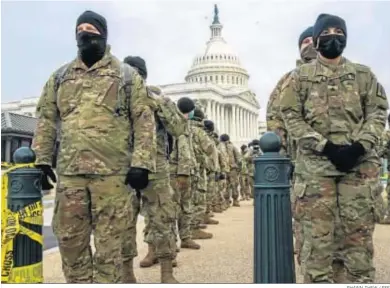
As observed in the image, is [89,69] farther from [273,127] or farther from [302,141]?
[273,127]

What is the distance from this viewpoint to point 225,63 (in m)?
91.3

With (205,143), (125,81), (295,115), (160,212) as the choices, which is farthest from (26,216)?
(205,143)

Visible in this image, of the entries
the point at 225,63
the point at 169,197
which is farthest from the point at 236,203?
the point at 225,63

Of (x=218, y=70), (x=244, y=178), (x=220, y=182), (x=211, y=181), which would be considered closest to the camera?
(x=211, y=181)

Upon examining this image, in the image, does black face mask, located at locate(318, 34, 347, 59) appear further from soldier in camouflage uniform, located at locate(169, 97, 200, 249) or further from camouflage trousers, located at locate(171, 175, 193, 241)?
camouflage trousers, located at locate(171, 175, 193, 241)

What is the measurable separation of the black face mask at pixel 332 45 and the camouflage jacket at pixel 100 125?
3.54ft

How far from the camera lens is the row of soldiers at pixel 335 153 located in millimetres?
3408

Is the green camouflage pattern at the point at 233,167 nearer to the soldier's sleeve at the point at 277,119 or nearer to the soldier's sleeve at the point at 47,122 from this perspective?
the soldier's sleeve at the point at 277,119

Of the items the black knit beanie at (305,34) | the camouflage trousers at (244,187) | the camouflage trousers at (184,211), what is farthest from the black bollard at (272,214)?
the camouflage trousers at (244,187)

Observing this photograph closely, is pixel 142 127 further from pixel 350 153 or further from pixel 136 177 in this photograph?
pixel 350 153

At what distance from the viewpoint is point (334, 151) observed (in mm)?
3357

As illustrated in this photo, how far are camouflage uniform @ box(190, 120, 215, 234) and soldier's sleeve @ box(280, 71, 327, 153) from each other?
4.73 meters

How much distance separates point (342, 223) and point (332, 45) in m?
1.04

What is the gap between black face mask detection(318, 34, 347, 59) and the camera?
348cm
